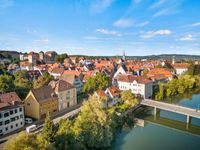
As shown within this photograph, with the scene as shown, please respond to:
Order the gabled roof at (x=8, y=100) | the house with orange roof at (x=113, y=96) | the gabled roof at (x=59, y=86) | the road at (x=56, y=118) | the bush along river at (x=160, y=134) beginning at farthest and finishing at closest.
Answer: the house with orange roof at (x=113, y=96), the gabled roof at (x=59, y=86), the bush along river at (x=160, y=134), the gabled roof at (x=8, y=100), the road at (x=56, y=118)

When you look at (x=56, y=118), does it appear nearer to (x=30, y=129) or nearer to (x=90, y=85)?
(x=30, y=129)

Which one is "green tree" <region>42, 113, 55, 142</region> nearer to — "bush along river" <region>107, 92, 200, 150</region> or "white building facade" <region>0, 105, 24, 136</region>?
"white building facade" <region>0, 105, 24, 136</region>

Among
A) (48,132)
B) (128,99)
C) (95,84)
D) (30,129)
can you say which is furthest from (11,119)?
(128,99)

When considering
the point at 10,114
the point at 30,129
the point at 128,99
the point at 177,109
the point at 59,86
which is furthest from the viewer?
the point at 128,99

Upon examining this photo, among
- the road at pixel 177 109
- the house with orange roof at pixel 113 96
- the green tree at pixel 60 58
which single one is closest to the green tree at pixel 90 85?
the house with orange roof at pixel 113 96

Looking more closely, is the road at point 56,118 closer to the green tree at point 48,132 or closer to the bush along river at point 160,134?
the green tree at point 48,132

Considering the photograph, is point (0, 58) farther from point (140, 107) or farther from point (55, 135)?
point (55, 135)

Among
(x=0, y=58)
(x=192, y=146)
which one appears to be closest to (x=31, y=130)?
(x=192, y=146)

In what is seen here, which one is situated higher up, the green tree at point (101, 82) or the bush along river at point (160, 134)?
the green tree at point (101, 82)

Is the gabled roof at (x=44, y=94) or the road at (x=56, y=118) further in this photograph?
the gabled roof at (x=44, y=94)
